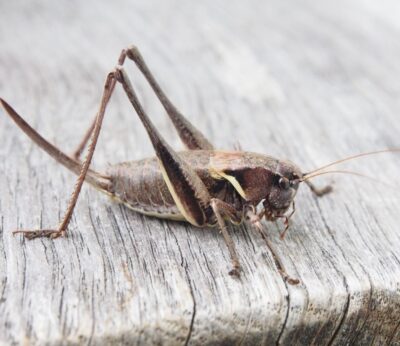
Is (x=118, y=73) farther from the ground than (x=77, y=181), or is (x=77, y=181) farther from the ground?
(x=118, y=73)

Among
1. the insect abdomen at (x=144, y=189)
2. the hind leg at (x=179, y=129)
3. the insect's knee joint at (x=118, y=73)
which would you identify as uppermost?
the insect's knee joint at (x=118, y=73)

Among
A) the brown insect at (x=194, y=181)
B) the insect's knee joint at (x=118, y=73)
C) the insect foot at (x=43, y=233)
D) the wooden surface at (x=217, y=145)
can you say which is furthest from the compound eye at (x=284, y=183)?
the insect foot at (x=43, y=233)

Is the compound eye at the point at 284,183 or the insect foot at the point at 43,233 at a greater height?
the compound eye at the point at 284,183

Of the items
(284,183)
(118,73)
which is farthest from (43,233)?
(284,183)

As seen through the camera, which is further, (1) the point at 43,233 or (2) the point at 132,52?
(2) the point at 132,52

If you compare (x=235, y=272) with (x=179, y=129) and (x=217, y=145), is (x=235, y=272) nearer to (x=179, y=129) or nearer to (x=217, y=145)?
(x=179, y=129)

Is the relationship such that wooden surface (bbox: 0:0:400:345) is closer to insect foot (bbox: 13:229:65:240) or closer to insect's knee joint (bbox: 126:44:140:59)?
insect foot (bbox: 13:229:65:240)

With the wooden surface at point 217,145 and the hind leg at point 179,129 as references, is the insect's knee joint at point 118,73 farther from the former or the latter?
the wooden surface at point 217,145
